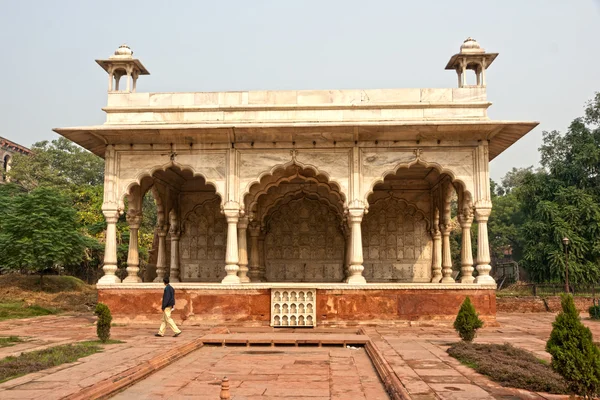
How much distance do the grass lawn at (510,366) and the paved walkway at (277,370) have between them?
22 centimetres

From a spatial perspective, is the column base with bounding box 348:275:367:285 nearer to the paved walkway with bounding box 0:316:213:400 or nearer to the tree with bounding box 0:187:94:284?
the paved walkway with bounding box 0:316:213:400

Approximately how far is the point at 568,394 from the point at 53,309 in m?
18.7

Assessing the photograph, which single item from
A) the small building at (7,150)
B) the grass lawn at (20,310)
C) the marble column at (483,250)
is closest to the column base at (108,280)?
the grass lawn at (20,310)

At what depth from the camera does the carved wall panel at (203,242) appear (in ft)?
68.2

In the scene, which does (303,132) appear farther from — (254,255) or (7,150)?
(7,150)

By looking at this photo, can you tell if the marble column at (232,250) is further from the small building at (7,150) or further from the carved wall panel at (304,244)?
the small building at (7,150)

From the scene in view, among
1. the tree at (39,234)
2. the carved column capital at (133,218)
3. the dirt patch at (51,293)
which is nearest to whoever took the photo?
the carved column capital at (133,218)

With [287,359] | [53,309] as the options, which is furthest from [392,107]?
[53,309]

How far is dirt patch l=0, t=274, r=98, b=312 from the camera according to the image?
2170cm

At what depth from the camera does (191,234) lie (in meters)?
21.1

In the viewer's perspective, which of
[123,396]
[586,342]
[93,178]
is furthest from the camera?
[93,178]

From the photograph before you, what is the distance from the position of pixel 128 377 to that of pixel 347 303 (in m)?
8.58

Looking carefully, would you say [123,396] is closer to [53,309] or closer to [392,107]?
[392,107]

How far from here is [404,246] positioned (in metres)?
20.4
